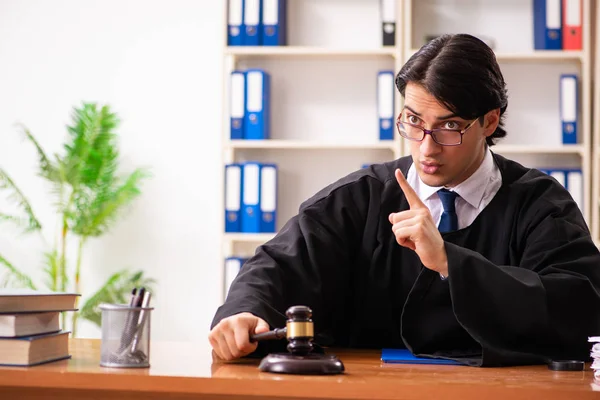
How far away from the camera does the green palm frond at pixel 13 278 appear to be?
4789 mm

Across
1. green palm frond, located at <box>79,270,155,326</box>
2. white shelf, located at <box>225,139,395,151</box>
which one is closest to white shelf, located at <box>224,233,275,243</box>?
white shelf, located at <box>225,139,395,151</box>

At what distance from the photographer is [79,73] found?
5.14 metres

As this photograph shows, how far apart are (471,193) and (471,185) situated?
2 centimetres

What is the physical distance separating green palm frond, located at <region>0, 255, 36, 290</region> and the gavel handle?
3.41 meters

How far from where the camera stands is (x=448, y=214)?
202cm

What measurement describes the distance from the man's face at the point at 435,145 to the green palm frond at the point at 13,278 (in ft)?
10.6

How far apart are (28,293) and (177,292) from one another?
348 cm

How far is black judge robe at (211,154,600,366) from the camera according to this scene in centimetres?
170

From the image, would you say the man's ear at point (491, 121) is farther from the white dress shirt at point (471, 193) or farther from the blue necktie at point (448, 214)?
the blue necktie at point (448, 214)

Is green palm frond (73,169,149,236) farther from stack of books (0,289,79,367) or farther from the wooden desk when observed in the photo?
the wooden desk

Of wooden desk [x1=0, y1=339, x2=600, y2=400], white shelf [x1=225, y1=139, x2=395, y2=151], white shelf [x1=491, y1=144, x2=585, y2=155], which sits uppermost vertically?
white shelf [x1=225, y1=139, x2=395, y2=151]

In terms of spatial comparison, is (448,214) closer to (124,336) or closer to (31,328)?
(124,336)

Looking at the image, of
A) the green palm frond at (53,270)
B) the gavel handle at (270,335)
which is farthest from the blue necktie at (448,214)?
the green palm frond at (53,270)

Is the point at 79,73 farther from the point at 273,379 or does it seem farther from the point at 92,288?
the point at 273,379
